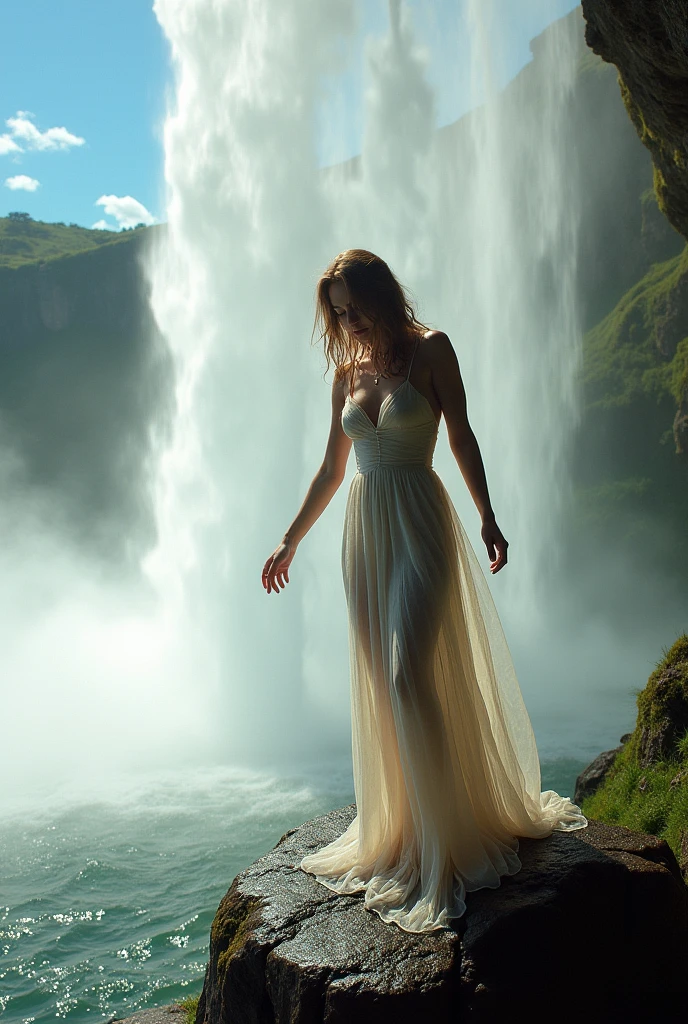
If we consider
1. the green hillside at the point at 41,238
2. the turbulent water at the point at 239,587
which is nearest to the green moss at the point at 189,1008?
the turbulent water at the point at 239,587

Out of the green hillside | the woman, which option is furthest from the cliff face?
the woman

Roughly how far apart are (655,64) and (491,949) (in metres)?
4.92

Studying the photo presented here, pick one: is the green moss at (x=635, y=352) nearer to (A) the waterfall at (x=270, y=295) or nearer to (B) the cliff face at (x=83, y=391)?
(A) the waterfall at (x=270, y=295)

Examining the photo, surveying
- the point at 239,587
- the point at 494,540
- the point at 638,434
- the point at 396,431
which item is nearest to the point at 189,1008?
the point at 494,540

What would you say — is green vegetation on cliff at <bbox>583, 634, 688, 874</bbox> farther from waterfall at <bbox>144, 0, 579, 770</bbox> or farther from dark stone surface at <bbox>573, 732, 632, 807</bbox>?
waterfall at <bbox>144, 0, 579, 770</bbox>

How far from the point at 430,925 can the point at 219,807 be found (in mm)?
8128

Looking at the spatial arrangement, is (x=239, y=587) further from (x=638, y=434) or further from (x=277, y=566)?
(x=638, y=434)

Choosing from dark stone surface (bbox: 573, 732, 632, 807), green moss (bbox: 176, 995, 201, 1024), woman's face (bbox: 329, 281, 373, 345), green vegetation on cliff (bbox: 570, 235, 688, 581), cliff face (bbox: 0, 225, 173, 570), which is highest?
cliff face (bbox: 0, 225, 173, 570)

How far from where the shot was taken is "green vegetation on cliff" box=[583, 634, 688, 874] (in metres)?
5.20

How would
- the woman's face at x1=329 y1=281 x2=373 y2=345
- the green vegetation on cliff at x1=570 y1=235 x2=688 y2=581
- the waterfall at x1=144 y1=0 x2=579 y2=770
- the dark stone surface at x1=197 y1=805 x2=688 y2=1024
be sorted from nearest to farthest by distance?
the dark stone surface at x1=197 y1=805 x2=688 y2=1024 < the woman's face at x1=329 y1=281 x2=373 y2=345 < the waterfall at x1=144 y1=0 x2=579 y2=770 < the green vegetation on cliff at x1=570 y1=235 x2=688 y2=581

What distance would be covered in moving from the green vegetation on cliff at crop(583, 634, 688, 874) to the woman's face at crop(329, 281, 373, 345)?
3525mm

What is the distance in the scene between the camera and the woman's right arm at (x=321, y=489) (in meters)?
3.79

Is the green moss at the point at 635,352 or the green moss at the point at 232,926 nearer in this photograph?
the green moss at the point at 232,926

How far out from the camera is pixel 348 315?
345 centimetres
